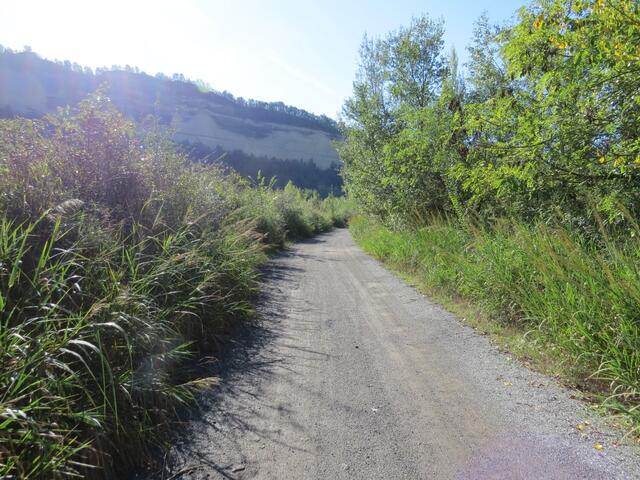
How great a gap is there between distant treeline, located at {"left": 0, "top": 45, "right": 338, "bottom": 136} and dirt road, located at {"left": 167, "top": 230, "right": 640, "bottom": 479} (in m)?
6.51

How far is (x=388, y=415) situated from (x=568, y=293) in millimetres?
2281

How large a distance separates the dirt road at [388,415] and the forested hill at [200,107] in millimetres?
21962

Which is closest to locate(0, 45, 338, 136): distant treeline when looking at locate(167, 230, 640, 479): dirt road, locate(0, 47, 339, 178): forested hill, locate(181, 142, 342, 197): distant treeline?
locate(0, 47, 339, 178): forested hill

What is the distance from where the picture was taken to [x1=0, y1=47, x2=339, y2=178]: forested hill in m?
32.5

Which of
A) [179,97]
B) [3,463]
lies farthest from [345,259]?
[179,97]

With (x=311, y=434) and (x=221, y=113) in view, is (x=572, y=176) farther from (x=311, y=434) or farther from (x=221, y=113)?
(x=221, y=113)

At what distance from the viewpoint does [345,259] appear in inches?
Result: 501

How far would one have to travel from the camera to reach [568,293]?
379cm

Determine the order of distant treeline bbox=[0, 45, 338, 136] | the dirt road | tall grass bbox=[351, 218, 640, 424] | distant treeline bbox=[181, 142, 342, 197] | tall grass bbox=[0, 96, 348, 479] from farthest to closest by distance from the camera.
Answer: distant treeline bbox=[181, 142, 342, 197] < distant treeline bbox=[0, 45, 338, 136] < tall grass bbox=[351, 218, 640, 424] < the dirt road < tall grass bbox=[0, 96, 348, 479]

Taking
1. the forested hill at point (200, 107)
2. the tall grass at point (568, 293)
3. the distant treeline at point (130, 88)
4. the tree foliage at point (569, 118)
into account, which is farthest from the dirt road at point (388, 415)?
the forested hill at point (200, 107)

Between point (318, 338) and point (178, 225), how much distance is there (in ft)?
8.10

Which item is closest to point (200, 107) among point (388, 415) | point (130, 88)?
point (130, 88)

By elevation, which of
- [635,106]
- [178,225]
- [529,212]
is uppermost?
[635,106]

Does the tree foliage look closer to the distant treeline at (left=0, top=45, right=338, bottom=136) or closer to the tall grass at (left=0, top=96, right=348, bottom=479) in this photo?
the tall grass at (left=0, top=96, right=348, bottom=479)
